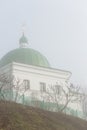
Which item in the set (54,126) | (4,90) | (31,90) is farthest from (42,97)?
(54,126)

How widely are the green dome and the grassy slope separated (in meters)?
15.4

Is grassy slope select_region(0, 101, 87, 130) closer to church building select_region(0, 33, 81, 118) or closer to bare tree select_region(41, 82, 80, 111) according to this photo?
bare tree select_region(41, 82, 80, 111)

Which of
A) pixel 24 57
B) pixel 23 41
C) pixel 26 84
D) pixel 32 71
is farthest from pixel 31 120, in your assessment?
pixel 23 41

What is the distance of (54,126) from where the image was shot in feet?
61.8

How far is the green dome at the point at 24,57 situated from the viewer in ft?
119

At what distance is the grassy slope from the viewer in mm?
16922

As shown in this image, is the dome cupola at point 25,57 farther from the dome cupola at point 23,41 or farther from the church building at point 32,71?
the dome cupola at point 23,41

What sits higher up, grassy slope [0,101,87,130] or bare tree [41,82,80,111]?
bare tree [41,82,80,111]

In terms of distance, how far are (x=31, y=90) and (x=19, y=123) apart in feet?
60.3

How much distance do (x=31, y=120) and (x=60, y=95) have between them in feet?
59.0

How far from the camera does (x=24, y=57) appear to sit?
36656 mm

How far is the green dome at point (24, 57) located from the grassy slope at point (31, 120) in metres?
15.4

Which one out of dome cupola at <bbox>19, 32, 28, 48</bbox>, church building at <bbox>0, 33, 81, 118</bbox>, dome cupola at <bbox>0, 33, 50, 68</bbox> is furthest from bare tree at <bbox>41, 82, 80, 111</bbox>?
dome cupola at <bbox>19, 32, 28, 48</bbox>

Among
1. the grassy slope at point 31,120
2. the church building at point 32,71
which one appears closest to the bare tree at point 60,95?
the church building at point 32,71
